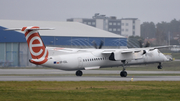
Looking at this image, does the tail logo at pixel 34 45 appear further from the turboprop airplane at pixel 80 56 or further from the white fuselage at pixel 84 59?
the white fuselage at pixel 84 59

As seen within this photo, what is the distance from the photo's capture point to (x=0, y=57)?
60.9 metres

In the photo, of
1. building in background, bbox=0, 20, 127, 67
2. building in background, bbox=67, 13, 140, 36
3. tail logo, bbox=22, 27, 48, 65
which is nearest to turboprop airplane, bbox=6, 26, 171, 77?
tail logo, bbox=22, 27, 48, 65

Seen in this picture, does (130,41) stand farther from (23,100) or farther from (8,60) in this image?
(23,100)

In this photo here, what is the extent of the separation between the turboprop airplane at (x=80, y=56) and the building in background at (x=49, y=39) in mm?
28013

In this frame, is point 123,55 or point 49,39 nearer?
point 123,55

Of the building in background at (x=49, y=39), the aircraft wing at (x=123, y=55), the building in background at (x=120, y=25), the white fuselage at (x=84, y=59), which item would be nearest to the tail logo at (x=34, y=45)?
the white fuselage at (x=84, y=59)

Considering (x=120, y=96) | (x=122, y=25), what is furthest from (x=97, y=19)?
(x=120, y=96)

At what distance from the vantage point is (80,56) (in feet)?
116

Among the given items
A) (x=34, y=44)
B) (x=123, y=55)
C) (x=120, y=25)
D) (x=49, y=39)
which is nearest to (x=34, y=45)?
(x=34, y=44)

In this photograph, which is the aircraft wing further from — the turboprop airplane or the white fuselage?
the white fuselage

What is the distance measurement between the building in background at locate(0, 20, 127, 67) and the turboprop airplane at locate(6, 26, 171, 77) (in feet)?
91.9

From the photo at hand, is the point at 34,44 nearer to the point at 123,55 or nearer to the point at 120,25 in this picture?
Result: the point at 123,55

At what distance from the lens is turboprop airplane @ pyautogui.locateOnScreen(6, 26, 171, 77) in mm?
32094

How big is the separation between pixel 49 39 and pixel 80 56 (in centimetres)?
3033
